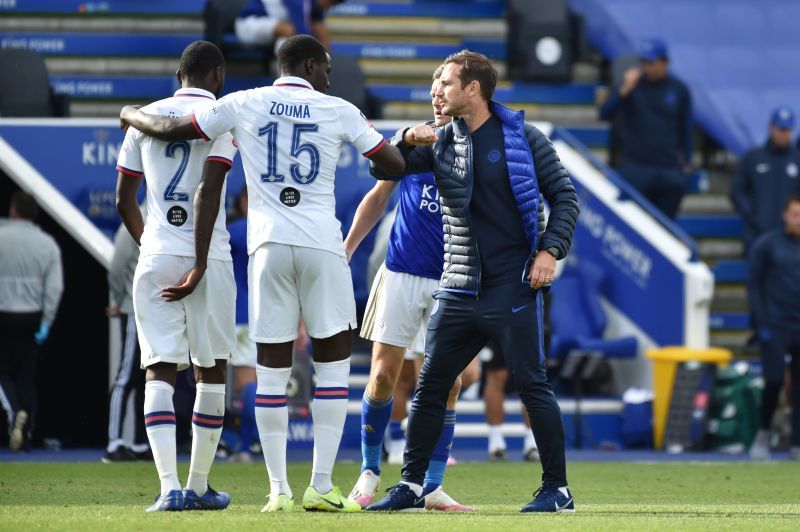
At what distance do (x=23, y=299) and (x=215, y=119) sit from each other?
20.0 ft

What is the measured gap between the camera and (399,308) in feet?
27.5

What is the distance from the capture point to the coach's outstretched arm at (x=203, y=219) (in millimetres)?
7250

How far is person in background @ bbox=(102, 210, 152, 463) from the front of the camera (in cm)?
1185

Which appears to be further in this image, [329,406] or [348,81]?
[348,81]

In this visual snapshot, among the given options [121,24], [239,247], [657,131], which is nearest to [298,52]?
[239,247]

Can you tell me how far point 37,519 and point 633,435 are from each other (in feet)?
27.6

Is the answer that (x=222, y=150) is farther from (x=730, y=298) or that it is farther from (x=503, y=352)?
(x=730, y=298)

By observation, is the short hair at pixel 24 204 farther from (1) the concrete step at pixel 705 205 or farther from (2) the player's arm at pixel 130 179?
(1) the concrete step at pixel 705 205

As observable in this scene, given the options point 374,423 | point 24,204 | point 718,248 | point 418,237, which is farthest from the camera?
point 718,248

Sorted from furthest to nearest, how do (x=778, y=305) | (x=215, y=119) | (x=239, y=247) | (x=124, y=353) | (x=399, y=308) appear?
1. (x=778, y=305)
2. (x=239, y=247)
3. (x=124, y=353)
4. (x=399, y=308)
5. (x=215, y=119)

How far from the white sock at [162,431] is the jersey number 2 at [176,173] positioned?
85 cm

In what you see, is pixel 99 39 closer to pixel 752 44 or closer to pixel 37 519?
pixel 752 44

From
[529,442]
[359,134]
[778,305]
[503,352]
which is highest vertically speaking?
[359,134]

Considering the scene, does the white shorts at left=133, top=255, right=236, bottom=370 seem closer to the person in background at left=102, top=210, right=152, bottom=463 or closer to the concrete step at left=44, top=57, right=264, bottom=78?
the person in background at left=102, top=210, right=152, bottom=463
